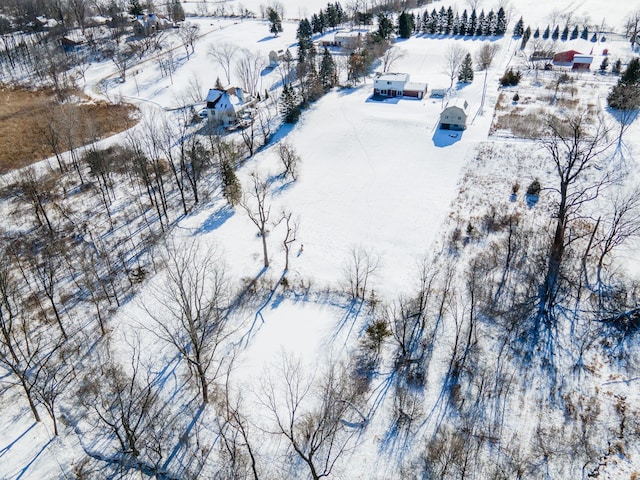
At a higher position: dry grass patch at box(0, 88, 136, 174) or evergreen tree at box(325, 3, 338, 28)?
evergreen tree at box(325, 3, 338, 28)

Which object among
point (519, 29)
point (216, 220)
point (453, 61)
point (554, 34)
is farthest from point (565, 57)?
point (216, 220)

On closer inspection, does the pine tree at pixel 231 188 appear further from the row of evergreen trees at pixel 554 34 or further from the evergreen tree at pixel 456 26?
the evergreen tree at pixel 456 26

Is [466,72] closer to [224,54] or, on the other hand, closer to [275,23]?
[224,54]

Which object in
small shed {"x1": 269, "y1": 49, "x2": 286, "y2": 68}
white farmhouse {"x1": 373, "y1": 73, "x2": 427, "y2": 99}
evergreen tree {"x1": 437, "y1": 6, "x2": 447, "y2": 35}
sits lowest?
white farmhouse {"x1": 373, "y1": 73, "x2": 427, "y2": 99}

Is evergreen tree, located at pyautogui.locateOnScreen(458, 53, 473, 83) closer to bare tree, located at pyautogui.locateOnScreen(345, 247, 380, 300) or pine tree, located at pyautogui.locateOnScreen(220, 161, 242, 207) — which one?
pine tree, located at pyautogui.locateOnScreen(220, 161, 242, 207)

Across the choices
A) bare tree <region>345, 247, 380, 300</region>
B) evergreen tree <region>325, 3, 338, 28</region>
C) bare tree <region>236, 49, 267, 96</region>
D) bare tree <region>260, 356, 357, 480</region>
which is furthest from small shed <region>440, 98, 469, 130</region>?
evergreen tree <region>325, 3, 338, 28</region>

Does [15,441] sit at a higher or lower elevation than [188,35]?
lower

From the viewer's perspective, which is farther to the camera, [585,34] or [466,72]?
[585,34]
